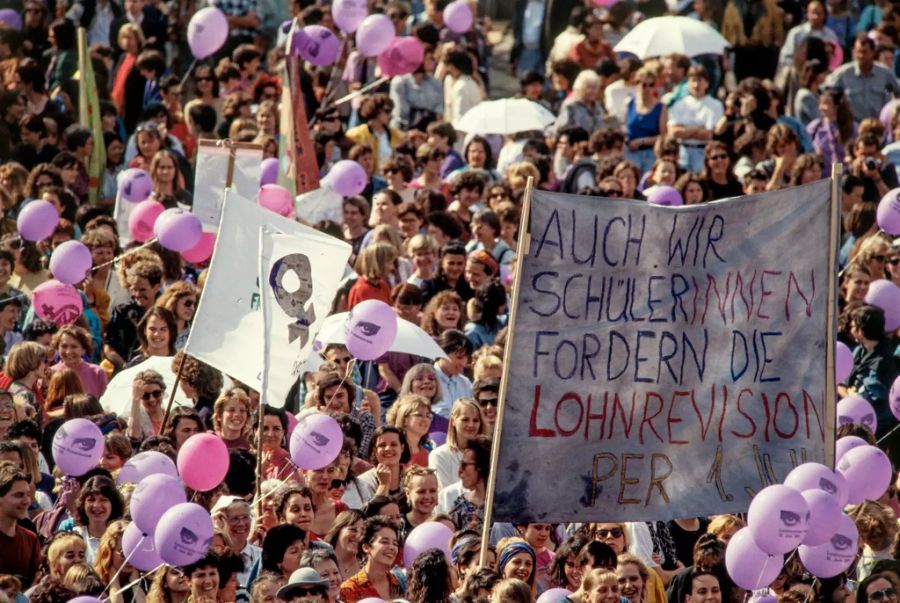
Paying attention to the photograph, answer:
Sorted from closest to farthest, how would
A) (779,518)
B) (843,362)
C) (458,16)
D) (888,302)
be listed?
(779,518)
(843,362)
(888,302)
(458,16)

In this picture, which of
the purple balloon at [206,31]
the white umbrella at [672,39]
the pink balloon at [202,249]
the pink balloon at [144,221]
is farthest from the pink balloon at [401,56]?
the pink balloon at [202,249]

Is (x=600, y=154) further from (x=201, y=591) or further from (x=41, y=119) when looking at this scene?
(x=201, y=591)

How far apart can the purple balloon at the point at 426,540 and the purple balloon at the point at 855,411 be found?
273 cm

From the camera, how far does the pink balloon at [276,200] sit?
54.0 feet

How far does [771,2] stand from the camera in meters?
22.1

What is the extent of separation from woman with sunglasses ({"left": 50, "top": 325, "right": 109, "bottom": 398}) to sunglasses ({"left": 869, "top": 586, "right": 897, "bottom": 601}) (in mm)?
4990

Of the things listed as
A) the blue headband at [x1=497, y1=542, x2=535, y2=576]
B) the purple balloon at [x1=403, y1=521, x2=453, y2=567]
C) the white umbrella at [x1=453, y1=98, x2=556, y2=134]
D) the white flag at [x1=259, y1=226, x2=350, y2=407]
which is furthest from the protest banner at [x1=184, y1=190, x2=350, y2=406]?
the white umbrella at [x1=453, y1=98, x2=556, y2=134]

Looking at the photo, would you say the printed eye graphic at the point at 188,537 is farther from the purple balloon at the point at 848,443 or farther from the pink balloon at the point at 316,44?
the pink balloon at the point at 316,44

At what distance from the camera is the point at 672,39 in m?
19.8

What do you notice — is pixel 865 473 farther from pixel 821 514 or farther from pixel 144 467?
pixel 144 467

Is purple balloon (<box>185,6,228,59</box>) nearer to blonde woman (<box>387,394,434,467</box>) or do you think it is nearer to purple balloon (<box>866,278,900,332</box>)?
purple balloon (<box>866,278,900,332</box>)

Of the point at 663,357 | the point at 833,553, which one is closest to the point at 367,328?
the point at 663,357

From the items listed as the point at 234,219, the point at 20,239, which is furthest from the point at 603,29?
the point at 234,219

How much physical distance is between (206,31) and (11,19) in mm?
2116
